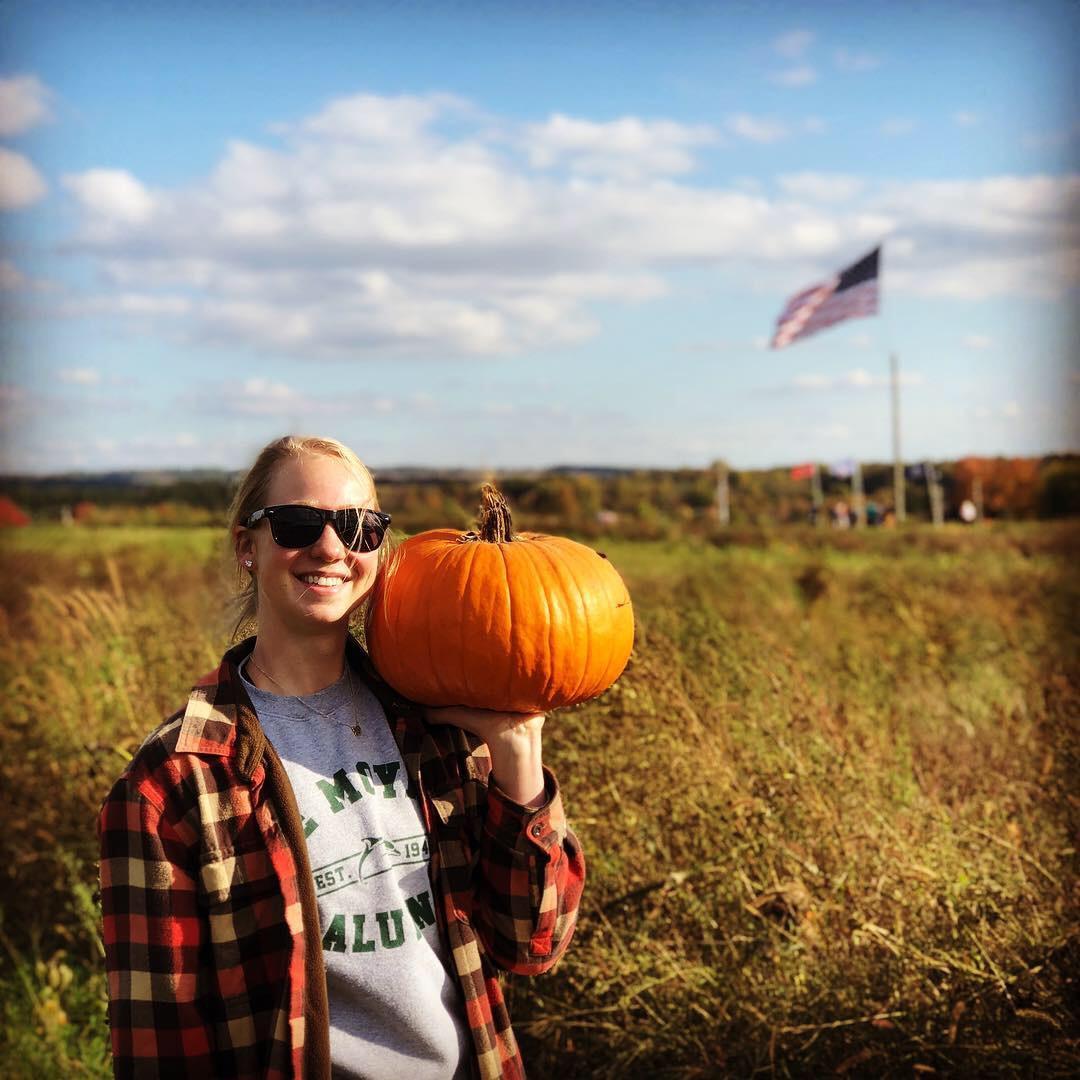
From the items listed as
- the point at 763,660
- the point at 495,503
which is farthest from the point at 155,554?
the point at 495,503

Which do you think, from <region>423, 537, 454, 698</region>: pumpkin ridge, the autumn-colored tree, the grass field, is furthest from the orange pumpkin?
the autumn-colored tree

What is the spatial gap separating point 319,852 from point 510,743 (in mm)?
430

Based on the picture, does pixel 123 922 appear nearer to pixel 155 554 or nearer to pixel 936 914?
pixel 936 914

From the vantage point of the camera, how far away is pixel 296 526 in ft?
7.49

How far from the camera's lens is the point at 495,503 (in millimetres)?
2607

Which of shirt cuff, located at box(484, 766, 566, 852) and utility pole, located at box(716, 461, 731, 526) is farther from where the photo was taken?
utility pole, located at box(716, 461, 731, 526)

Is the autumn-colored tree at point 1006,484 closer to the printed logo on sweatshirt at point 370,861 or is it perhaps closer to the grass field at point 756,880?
the grass field at point 756,880

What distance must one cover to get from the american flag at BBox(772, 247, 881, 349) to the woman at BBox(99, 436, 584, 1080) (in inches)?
735

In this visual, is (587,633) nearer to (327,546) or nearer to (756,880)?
(327,546)

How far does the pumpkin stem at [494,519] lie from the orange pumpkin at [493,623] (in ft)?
0.04

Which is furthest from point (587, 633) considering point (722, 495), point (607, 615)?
point (722, 495)

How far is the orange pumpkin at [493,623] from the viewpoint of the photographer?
2.38m

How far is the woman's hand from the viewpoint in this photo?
7.43 ft

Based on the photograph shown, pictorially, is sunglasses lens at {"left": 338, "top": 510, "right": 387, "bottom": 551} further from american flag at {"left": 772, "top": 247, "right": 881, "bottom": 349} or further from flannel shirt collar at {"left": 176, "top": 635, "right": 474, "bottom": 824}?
american flag at {"left": 772, "top": 247, "right": 881, "bottom": 349}
